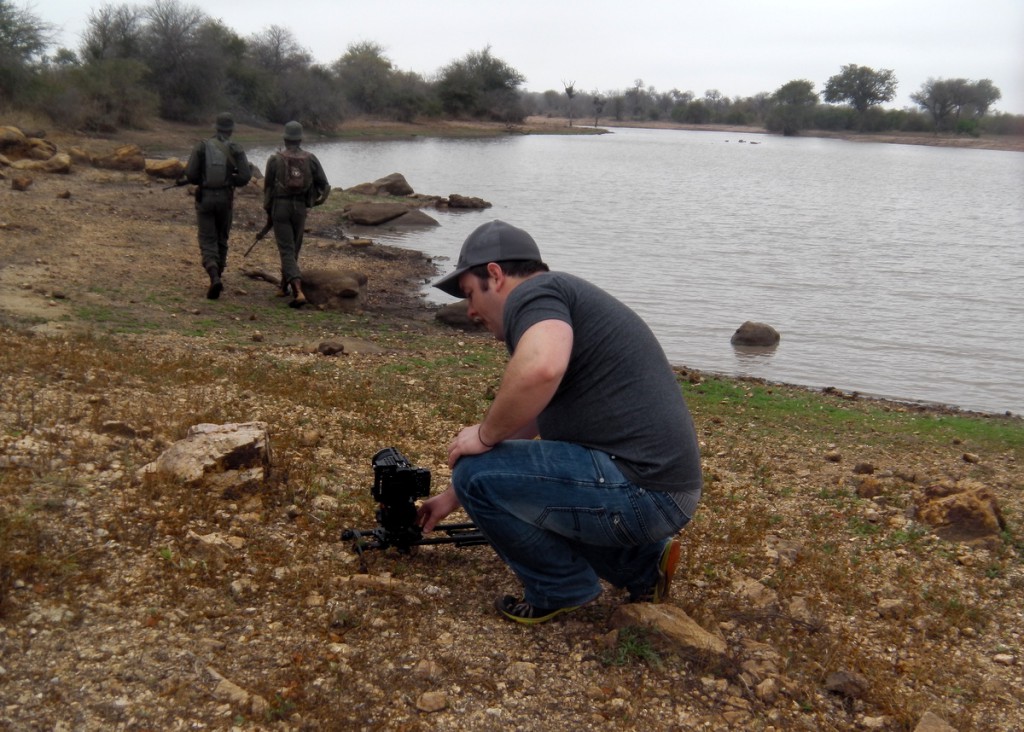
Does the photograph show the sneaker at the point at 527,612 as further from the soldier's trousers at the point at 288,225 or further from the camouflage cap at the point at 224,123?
the camouflage cap at the point at 224,123

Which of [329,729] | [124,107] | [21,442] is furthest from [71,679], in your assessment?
[124,107]

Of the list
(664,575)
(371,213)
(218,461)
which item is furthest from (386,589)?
(371,213)

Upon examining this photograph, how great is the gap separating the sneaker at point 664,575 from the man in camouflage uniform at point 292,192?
790 cm

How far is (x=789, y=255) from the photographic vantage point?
22500mm

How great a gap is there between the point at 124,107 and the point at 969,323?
34.5 m


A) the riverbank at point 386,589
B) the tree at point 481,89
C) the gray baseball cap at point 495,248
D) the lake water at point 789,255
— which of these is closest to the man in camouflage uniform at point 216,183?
the riverbank at point 386,589

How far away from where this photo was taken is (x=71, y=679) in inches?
111

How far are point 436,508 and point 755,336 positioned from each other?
10.4 metres

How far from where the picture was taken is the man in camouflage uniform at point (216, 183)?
1045 cm

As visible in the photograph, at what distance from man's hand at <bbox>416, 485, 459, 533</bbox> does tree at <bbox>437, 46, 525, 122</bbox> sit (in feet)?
269

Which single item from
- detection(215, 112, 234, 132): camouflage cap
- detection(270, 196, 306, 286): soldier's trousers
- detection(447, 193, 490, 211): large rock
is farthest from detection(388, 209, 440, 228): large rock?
detection(215, 112, 234, 132): camouflage cap

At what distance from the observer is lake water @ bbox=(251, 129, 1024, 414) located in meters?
13.0

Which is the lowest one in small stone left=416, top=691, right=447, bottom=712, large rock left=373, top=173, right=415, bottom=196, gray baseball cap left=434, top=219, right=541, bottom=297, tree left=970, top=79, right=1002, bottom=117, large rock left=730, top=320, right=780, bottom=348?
large rock left=730, top=320, right=780, bottom=348

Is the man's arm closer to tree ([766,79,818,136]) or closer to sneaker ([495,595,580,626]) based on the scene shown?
sneaker ([495,595,580,626])
